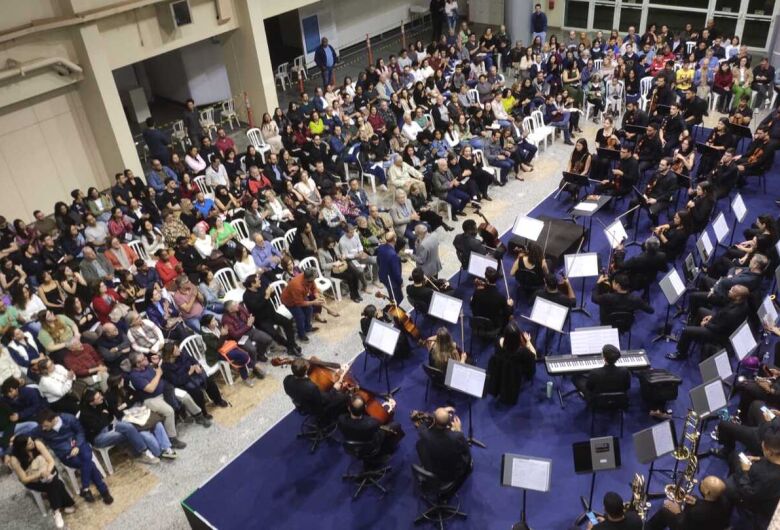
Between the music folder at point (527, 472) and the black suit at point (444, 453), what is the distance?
0.63 m

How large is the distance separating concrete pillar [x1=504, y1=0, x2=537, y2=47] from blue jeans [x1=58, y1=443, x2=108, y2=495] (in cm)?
1736

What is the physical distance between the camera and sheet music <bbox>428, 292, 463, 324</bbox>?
8.22 m

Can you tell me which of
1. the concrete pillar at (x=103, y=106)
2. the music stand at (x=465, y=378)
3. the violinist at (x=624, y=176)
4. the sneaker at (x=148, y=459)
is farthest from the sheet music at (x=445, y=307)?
the concrete pillar at (x=103, y=106)

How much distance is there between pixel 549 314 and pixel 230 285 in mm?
4946

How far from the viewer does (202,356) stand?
8.73 metres

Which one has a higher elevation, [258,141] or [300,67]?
[300,67]

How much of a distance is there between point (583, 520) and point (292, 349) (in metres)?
4.60

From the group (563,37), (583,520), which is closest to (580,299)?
(583,520)

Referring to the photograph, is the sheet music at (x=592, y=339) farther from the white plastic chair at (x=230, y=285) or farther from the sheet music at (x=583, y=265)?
the white plastic chair at (x=230, y=285)

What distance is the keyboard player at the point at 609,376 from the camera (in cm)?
687

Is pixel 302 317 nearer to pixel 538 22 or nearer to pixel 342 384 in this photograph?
pixel 342 384

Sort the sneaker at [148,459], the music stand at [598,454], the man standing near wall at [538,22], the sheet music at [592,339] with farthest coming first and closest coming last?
the man standing near wall at [538,22] → the sneaker at [148,459] → the sheet music at [592,339] → the music stand at [598,454]

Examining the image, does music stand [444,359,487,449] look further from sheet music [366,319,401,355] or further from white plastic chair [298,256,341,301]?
white plastic chair [298,256,341,301]

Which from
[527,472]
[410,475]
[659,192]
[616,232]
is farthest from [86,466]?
[659,192]
